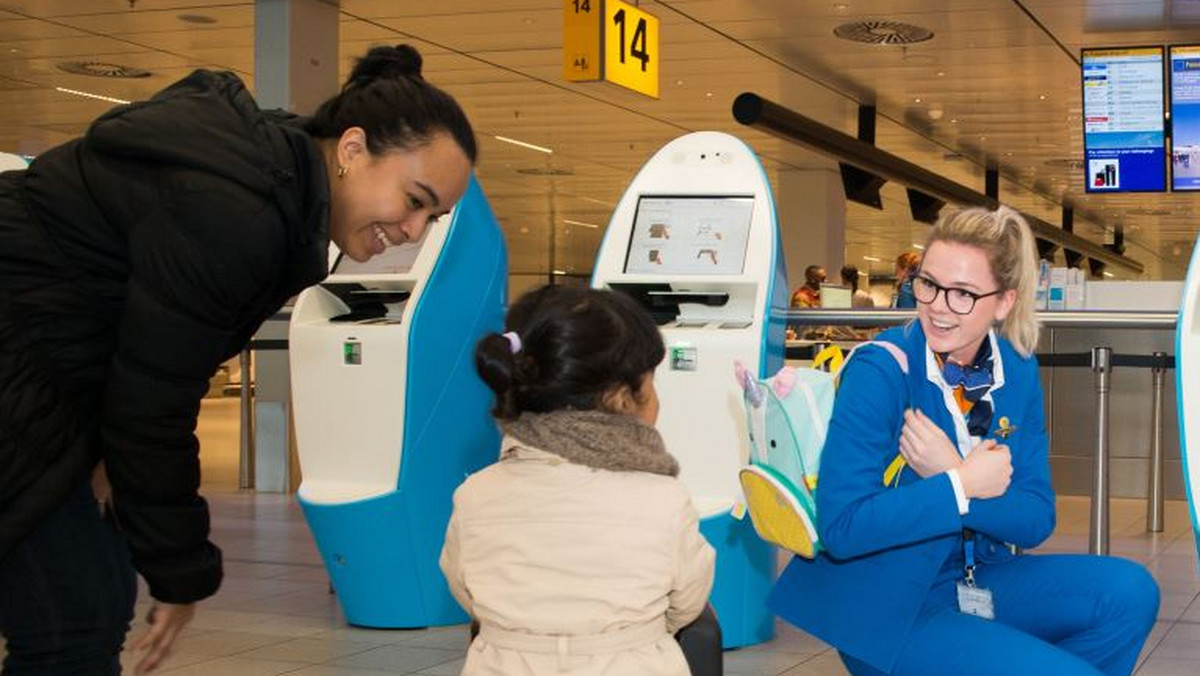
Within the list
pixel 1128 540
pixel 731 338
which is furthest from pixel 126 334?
pixel 1128 540

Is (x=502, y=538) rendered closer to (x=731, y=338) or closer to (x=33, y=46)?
(x=731, y=338)

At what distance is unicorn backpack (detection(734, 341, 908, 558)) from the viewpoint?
105 inches

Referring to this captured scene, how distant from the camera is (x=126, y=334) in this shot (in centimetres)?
188

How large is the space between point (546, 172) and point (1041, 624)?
19.4m

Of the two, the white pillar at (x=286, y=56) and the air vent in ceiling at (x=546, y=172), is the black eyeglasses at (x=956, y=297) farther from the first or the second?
the air vent in ceiling at (x=546, y=172)

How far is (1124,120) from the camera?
32.0ft

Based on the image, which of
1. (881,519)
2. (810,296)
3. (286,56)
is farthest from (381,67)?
(810,296)

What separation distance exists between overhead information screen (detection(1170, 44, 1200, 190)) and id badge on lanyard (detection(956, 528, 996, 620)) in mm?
7461

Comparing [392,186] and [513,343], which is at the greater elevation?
[392,186]

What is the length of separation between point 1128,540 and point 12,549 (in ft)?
19.3

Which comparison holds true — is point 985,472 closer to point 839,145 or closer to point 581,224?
point 839,145

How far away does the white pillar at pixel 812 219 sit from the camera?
18.0 metres

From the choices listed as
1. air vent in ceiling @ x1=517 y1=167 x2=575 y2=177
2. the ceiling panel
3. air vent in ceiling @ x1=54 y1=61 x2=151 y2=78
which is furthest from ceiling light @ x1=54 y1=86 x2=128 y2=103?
air vent in ceiling @ x1=517 y1=167 x2=575 y2=177

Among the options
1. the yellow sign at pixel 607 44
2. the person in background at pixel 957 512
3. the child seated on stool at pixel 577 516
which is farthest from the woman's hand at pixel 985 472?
the yellow sign at pixel 607 44
